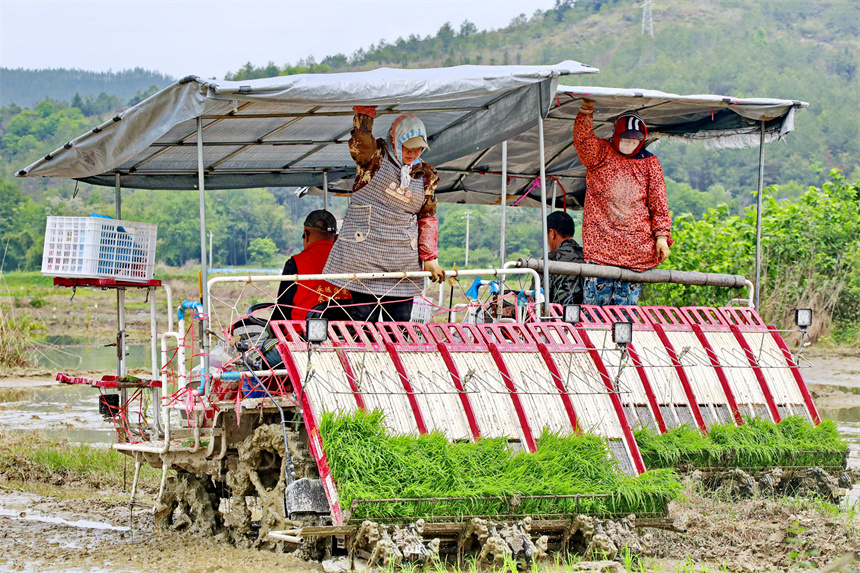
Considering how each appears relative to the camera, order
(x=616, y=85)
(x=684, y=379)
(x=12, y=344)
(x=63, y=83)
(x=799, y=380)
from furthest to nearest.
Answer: (x=63, y=83) → (x=616, y=85) → (x=12, y=344) → (x=799, y=380) → (x=684, y=379)

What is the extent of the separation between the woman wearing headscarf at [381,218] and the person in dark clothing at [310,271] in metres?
0.17

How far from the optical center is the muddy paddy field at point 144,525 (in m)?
5.47

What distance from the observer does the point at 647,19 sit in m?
117

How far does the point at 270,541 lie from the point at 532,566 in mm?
1814

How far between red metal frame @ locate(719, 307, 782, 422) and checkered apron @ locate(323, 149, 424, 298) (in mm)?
2969

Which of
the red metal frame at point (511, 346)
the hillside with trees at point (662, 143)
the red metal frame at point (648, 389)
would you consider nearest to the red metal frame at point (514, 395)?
the red metal frame at point (511, 346)

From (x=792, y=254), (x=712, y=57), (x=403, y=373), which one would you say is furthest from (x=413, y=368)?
(x=712, y=57)

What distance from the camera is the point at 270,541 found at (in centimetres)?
586

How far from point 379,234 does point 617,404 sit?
209 centimetres

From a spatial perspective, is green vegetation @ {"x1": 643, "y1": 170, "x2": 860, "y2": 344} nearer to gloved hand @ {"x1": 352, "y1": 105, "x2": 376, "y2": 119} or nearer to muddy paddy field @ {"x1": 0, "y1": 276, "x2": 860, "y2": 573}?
muddy paddy field @ {"x1": 0, "y1": 276, "x2": 860, "y2": 573}

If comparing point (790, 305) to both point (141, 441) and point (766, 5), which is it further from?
point (766, 5)

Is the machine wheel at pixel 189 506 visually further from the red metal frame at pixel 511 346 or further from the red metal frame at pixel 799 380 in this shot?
the red metal frame at pixel 799 380

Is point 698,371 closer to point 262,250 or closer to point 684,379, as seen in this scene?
point 684,379

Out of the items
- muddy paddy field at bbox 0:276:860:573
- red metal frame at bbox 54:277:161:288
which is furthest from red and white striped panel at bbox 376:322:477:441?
red metal frame at bbox 54:277:161:288
